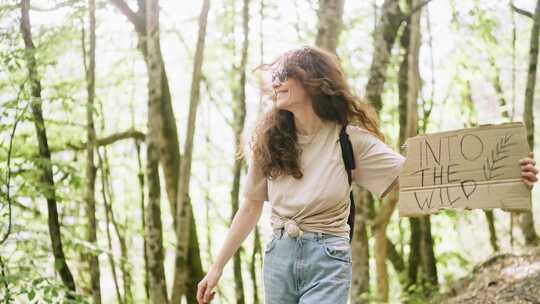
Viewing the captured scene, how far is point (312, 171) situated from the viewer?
302 centimetres

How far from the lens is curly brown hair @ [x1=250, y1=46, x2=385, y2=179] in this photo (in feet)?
10.0

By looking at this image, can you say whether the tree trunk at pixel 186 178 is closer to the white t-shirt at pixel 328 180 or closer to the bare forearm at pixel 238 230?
the bare forearm at pixel 238 230

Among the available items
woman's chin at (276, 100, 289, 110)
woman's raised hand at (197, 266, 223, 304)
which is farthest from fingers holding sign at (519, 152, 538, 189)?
woman's raised hand at (197, 266, 223, 304)

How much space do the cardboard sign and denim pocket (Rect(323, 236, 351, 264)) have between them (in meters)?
0.32

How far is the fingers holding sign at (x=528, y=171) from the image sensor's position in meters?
2.74

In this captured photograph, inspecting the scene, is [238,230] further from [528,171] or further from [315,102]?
[528,171]

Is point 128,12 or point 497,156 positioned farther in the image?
point 128,12

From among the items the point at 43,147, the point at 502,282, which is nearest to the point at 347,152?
the point at 43,147

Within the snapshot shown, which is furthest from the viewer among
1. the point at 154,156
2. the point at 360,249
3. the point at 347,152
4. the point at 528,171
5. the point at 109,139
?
the point at 109,139

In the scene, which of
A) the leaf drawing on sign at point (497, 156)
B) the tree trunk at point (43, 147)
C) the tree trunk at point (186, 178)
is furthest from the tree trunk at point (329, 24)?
the leaf drawing on sign at point (497, 156)

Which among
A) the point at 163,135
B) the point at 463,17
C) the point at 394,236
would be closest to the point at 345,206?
the point at 163,135

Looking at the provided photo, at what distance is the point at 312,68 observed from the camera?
306 cm

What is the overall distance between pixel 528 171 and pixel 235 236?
1.41 meters

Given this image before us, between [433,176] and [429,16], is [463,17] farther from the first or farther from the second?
[433,176]
